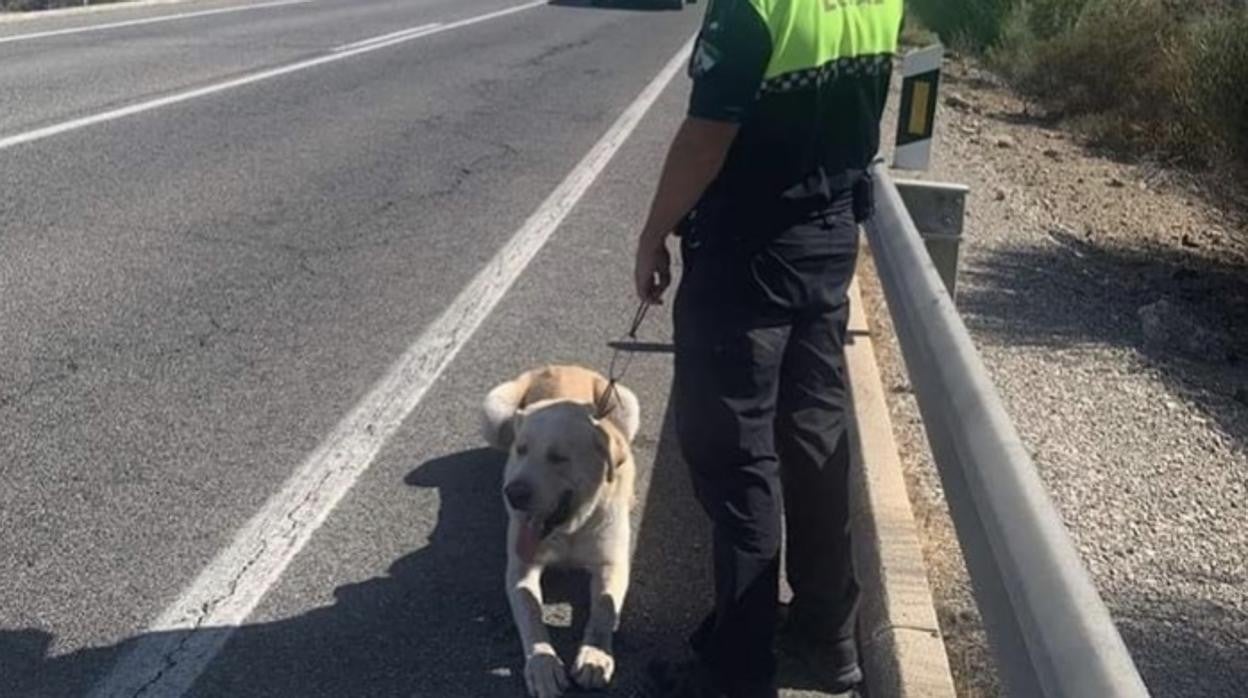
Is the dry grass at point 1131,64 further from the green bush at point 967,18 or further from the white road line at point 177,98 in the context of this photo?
the white road line at point 177,98

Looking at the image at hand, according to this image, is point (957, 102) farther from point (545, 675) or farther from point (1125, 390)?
point (545, 675)

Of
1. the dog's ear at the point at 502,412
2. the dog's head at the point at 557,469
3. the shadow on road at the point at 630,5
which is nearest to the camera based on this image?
the dog's head at the point at 557,469

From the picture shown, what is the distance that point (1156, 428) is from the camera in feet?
25.0

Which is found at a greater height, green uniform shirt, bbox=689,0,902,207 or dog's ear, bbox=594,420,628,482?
green uniform shirt, bbox=689,0,902,207

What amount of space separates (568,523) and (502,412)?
41.6 inches

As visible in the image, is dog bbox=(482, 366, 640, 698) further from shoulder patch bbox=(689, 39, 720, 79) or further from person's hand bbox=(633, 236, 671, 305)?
shoulder patch bbox=(689, 39, 720, 79)

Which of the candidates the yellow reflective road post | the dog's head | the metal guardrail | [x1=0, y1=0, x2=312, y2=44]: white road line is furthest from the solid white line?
the metal guardrail

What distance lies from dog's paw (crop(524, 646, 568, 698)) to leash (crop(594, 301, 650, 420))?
72 cm

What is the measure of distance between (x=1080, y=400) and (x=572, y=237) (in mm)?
3614

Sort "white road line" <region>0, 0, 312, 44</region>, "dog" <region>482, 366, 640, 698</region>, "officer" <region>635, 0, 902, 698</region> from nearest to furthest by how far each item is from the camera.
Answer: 1. "officer" <region>635, 0, 902, 698</region>
2. "dog" <region>482, 366, 640, 698</region>
3. "white road line" <region>0, 0, 312, 44</region>

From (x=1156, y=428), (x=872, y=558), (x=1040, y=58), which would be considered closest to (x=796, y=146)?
(x=872, y=558)

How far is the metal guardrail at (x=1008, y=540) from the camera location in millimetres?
2459

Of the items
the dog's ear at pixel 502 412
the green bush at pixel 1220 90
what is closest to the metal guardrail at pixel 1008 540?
the dog's ear at pixel 502 412

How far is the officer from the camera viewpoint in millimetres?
4023
